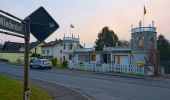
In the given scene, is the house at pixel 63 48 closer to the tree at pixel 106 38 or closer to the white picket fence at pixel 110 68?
the tree at pixel 106 38

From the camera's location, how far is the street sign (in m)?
6.74

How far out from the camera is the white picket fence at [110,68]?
4144 cm

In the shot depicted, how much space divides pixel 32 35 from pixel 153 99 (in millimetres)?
11635

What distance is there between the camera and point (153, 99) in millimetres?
17297

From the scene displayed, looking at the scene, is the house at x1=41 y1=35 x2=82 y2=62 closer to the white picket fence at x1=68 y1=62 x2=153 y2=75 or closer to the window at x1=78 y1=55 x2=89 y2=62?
the window at x1=78 y1=55 x2=89 y2=62

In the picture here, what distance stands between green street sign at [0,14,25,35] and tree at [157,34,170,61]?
206ft

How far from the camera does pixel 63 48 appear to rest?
265 ft

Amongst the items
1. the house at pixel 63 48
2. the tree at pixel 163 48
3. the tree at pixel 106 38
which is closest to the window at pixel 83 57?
the house at pixel 63 48

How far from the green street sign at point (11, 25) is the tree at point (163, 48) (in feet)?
→ 206

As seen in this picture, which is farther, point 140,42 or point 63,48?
point 63,48

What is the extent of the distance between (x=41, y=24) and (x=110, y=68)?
4036cm

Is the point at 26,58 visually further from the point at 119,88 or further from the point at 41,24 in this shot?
the point at 119,88

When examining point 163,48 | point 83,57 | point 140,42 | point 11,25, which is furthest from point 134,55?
point 11,25

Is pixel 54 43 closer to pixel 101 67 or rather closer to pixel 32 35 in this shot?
pixel 101 67
